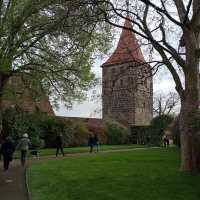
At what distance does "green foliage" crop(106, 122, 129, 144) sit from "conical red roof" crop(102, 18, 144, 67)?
122ft

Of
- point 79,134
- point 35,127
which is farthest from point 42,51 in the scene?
point 79,134

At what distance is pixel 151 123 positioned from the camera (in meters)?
58.2

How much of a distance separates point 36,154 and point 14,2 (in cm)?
989

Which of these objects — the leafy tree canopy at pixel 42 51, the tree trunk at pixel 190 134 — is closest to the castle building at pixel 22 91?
the leafy tree canopy at pixel 42 51

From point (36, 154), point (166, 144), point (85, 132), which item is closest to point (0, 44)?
point (36, 154)

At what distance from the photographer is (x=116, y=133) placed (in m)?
57.9

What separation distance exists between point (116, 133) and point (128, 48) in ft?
130

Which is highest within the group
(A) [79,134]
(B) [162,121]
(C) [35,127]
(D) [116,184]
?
(B) [162,121]

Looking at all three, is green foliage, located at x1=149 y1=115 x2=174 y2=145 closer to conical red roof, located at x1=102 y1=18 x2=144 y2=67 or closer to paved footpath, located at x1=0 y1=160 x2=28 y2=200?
paved footpath, located at x1=0 y1=160 x2=28 y2=200

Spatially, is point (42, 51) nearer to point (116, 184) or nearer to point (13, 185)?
point (13, 185)

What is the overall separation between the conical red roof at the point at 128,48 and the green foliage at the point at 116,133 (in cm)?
3710

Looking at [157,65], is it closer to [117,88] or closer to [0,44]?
[117,88]

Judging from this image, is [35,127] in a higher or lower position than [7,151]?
higher

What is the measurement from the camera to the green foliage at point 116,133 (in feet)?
188
